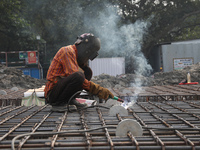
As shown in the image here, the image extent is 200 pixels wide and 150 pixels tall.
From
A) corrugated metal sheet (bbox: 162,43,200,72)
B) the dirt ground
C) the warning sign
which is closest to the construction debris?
the dirt ground

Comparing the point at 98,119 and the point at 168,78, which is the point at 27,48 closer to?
the point at 168,78

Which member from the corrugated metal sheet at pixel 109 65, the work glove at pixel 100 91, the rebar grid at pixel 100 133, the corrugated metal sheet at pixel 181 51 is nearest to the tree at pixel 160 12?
the corrugated metal sheet at pixel 181 51

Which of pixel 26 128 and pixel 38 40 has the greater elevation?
pixel 38 40

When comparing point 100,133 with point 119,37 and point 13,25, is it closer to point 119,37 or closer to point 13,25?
point 119,37

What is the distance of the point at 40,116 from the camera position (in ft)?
11.3

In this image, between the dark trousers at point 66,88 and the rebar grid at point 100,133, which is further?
the dark trousers at point 66,88

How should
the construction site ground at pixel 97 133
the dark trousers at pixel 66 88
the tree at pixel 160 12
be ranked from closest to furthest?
the construction site ground at pixel 97 133 → the dark trousers at pixel 66 88 → the tree at pixel 160 12

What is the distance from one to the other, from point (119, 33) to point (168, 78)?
523 centimetres

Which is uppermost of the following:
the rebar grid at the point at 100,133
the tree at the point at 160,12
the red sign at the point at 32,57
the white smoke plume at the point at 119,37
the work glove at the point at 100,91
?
the tree at the point at 160,12

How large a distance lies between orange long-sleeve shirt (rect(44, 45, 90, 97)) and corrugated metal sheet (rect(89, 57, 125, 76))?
12.5 m

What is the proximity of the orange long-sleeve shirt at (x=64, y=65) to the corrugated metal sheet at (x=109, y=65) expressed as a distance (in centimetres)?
1247

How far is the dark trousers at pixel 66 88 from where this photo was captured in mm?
3411

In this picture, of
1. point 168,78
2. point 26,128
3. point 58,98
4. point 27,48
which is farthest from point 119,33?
point 26,128

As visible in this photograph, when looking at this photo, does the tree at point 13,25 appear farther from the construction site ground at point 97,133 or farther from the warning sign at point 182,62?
the construction site ground at point 97,133
